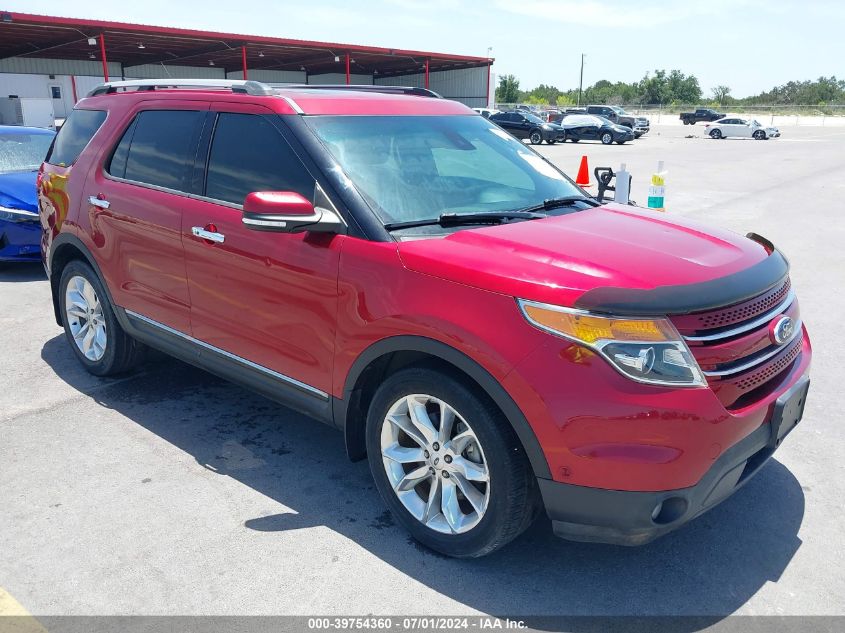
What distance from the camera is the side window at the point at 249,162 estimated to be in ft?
11.4

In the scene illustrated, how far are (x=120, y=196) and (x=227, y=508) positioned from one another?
208cm

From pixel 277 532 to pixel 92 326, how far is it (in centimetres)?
256

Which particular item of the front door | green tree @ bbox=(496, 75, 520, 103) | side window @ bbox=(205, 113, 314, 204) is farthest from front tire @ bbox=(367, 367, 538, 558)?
green tree @ bbox=(496, 75, 520, 103)

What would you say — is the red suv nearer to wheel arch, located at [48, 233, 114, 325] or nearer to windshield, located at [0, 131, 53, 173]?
wheel arch, located at [48, 233, 114, 325]

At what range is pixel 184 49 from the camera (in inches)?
1567

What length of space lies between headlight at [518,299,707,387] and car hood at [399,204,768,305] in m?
0.09

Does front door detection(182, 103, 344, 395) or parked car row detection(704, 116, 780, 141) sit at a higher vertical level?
front door detection(182, 103, 344, 395)

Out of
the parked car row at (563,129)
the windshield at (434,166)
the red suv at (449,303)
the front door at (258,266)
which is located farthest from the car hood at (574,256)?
the parked car row at (563,129)

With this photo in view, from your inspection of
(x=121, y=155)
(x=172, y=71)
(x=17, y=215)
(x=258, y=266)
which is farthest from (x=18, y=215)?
(x=172, y=71)

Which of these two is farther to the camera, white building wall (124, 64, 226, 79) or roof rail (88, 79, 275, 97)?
white building wall (124, 64, 226, 79)

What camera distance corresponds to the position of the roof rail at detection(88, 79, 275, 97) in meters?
3.75

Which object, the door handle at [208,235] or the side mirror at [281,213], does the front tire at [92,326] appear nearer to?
the door handle at [208,235]

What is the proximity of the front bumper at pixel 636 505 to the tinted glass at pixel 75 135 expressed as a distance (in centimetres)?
385

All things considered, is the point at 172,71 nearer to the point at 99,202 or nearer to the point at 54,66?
the point at 54,66
